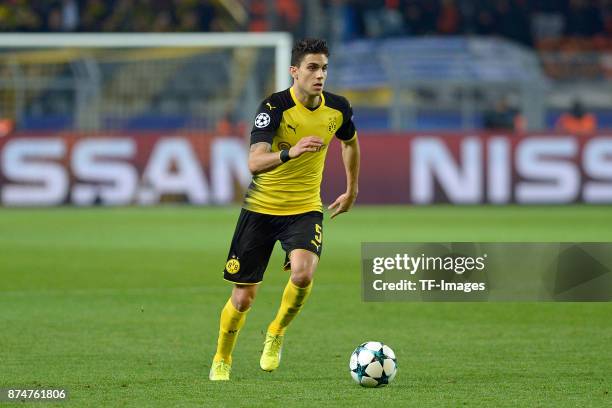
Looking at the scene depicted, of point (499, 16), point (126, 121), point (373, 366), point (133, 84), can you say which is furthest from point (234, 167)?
point (373, 366)

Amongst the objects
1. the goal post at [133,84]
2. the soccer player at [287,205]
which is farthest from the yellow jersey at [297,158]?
the goal post at [133,84]

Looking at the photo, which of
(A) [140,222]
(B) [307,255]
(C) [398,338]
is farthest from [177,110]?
(B) [307,255]

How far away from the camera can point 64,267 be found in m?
14.0

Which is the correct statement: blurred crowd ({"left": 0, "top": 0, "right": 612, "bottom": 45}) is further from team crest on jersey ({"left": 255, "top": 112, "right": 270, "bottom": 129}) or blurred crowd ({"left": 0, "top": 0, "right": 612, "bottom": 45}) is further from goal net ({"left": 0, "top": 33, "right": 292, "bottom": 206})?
team crest on jersey ({"left": 255, "top": 112, "right": 270, "bottom": 129})

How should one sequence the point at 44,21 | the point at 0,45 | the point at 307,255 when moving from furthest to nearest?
the point at 44,21
the point at 0,45
the point at 307,255

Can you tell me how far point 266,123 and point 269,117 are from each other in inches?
1.8

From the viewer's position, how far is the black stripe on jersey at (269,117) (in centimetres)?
696

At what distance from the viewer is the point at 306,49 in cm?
701

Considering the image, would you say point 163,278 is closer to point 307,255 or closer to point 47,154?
point 307,255

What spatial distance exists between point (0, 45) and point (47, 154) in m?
2.25

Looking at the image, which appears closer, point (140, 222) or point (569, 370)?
point (569, 370)

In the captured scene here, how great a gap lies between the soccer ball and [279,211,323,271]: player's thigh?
674 millimetres

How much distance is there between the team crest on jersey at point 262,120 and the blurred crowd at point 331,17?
794 inches

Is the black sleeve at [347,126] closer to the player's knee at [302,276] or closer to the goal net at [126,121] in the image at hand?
the player's knee at [302,276]
